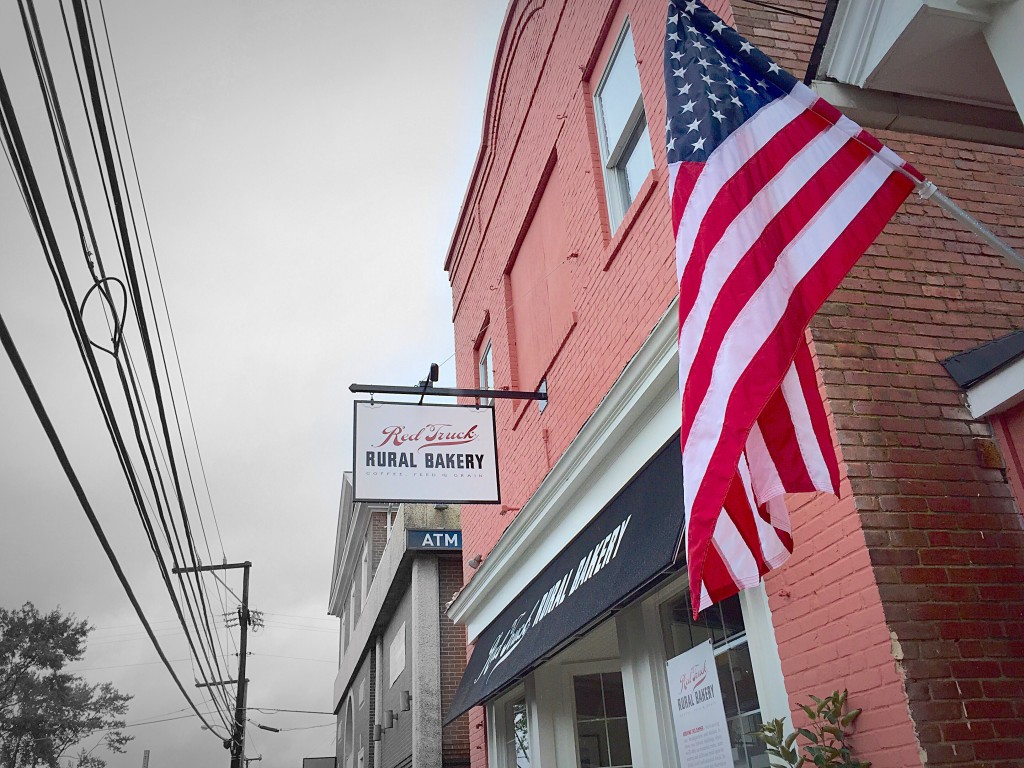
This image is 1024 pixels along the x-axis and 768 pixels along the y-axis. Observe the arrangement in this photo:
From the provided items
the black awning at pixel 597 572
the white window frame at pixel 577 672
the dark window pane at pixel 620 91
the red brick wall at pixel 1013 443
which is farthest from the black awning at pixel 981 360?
the white window frame at pixel 577 672

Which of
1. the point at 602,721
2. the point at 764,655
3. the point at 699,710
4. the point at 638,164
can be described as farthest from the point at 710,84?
the point at 602,721

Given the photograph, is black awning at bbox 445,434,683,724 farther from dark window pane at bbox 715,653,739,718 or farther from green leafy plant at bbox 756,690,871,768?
green leafy plant at bbox 756,690,871,768

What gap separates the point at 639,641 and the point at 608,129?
4.55m

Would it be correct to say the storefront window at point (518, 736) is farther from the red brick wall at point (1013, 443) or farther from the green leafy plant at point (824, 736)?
the red brick wall at point (1013, 443)

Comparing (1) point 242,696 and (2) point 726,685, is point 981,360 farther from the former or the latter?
(1) point 242,696

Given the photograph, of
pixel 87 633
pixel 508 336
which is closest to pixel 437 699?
pixel 508 336

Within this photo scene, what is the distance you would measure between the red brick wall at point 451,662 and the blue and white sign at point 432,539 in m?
0.43

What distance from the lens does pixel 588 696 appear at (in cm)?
872

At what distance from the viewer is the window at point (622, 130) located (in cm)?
738

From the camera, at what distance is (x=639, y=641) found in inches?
278

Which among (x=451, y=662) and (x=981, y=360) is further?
(x=451, y=662)

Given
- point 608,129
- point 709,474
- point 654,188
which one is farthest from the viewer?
point 608,129

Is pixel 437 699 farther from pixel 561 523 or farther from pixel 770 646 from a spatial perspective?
pixel 770 646

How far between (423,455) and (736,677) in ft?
12.3
